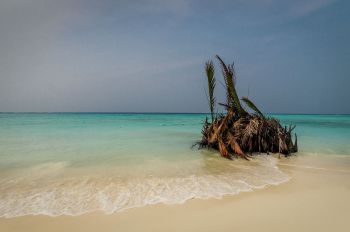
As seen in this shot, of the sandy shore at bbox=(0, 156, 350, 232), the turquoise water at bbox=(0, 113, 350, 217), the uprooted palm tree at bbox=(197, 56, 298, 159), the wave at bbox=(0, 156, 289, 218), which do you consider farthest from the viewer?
the uprooted palm tree at bbox=(197, 56, 298, 159)

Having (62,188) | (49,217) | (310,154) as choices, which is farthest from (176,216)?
(310,154)

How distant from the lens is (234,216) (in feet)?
11.0

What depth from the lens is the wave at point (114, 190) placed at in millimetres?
3732

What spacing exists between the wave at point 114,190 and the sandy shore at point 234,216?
A: 24cm

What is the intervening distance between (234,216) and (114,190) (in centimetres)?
231

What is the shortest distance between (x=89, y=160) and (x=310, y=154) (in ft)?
25.1

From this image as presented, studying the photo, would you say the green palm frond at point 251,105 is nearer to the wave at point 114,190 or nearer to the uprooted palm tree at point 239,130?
the uprooted palm tree at point 239,130

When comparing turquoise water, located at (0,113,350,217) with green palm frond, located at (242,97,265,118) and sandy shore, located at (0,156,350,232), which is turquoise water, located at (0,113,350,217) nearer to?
sandy shore, located at (0,156,350,232)

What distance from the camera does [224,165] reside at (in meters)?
6.69

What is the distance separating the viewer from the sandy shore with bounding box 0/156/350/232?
3.04 meters

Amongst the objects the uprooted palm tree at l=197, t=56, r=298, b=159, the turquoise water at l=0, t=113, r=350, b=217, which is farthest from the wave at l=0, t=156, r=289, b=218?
the uprooted palm tree at l=197, t=56, r=298, b=159

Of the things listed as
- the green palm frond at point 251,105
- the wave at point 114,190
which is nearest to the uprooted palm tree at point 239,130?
the green palm frond at point 251,105

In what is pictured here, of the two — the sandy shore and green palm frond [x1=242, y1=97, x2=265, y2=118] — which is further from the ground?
green palm frond [x1=242, y1=97, x2=265, y2=118]

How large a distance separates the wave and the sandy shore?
0.24m
